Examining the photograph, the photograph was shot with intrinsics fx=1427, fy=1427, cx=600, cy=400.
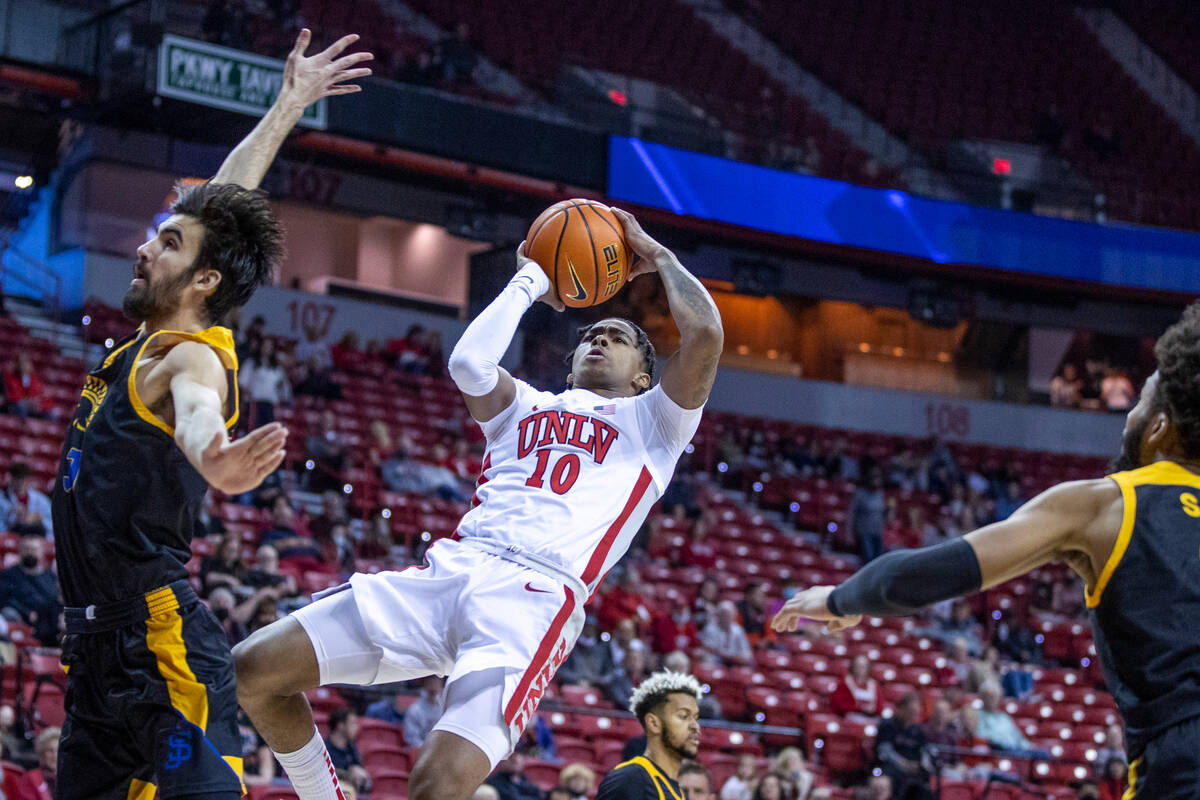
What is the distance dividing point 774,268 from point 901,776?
1395 centimetres

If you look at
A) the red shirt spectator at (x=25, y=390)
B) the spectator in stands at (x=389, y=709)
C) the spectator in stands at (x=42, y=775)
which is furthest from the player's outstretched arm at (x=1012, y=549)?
the red shirt spectator at (x=25, y=390)

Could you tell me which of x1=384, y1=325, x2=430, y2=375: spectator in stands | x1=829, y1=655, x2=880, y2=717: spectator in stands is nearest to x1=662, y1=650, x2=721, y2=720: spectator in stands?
x1=829, y1=655, x2=880, y2=717: spectator in stands

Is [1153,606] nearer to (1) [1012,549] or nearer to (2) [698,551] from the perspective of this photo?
(1) [1012,549]

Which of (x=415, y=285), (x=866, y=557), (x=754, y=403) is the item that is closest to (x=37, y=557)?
(x=866, y=557)

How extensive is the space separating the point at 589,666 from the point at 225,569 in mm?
3231

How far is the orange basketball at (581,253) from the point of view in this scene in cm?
552

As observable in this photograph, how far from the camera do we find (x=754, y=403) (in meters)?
23.7

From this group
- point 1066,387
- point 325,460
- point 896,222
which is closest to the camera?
point 325,460

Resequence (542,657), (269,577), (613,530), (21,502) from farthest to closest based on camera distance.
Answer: (21,502) → (269,577) → (613,530) → (542,657)

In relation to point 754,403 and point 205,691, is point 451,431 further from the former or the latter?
point 205,691

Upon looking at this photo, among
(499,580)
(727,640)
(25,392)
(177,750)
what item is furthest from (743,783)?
(25,392)

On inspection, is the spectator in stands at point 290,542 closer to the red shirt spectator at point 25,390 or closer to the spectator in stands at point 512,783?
the red shirt spectator at point 25,390

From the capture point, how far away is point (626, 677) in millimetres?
11875

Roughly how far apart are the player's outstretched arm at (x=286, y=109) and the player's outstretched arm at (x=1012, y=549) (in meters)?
2.33
